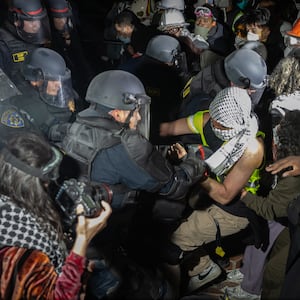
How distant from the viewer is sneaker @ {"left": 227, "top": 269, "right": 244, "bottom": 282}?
4425mm

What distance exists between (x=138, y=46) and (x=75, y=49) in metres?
0.84

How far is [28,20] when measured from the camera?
5.01 m

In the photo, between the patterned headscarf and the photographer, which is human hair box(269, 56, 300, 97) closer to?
the patterned headscarf

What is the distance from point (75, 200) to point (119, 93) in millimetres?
923

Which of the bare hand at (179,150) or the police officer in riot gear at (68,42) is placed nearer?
the bare hand at (179,150)

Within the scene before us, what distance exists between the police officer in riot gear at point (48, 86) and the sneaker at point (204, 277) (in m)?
1.89

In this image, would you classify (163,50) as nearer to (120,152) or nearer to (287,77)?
(287,77)

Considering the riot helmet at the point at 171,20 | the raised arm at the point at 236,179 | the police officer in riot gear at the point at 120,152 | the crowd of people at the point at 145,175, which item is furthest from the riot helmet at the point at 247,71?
the riot helmet at the point at 171,20

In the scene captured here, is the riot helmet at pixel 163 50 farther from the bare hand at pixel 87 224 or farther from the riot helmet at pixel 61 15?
the bare hand at pixel 87 224

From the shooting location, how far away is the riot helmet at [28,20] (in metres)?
5.00

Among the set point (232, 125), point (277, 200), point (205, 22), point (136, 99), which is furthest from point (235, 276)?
point (205, 22)

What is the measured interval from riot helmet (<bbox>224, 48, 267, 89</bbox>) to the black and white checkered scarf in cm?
262

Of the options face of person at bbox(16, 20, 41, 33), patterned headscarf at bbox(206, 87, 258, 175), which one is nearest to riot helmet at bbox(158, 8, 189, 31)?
face of person at bbox(16, 20, 41, 33)

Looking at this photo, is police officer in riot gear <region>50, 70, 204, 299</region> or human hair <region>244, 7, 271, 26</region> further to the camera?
human hair <region>244, 7, 271, 26</region>
